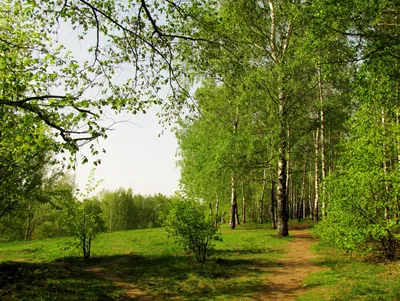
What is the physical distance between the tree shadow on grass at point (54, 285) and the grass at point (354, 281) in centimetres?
579

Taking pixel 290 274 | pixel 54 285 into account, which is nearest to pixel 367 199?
pixel 290 274

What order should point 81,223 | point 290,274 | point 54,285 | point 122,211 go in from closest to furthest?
point 54,285
point 290,274
point 81,223
point 122,211

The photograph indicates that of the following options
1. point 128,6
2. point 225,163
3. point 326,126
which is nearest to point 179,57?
point 128,6

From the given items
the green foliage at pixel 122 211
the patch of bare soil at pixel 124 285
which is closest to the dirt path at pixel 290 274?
the patch of bare soil at pixel 124 285

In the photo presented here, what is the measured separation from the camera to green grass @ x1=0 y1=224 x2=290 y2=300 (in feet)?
30.8

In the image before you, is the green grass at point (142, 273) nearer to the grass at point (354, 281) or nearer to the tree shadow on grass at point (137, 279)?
the tree shadow on grass at point (137, 279)

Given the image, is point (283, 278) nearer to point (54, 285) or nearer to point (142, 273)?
point (142, 273)

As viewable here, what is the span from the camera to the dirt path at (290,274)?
8.91m

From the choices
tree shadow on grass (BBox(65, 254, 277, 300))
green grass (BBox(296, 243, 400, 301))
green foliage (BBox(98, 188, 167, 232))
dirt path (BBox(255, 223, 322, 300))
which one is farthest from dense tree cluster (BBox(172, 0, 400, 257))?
green foliage (BBox(98, 188, 167, 232))

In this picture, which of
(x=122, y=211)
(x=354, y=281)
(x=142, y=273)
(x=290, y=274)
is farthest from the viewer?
(x=122, y=211)

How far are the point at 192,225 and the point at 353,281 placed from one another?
6320 mm

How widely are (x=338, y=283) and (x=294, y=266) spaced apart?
10.9 feet

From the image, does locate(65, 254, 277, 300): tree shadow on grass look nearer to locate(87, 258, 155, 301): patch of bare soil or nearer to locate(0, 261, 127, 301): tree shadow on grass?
locate(87, 258, 155, 301): patch of bare soil

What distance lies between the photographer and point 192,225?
516 inches
